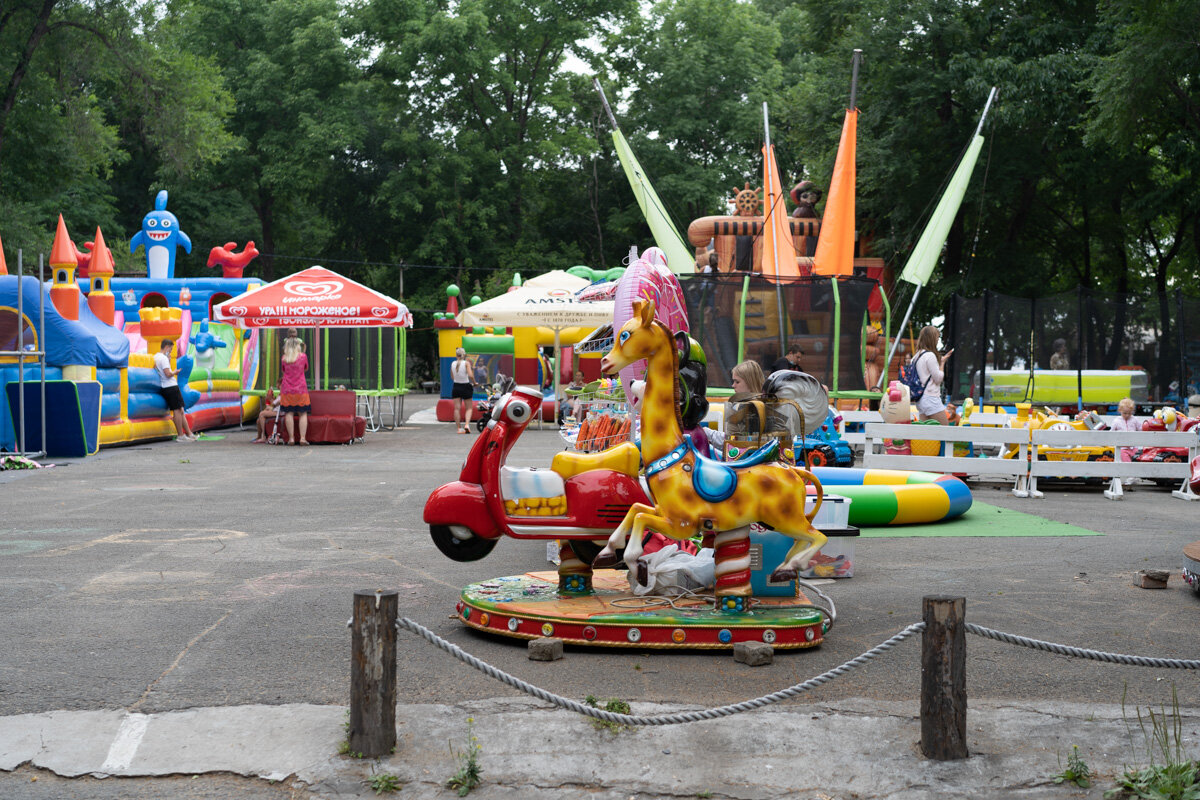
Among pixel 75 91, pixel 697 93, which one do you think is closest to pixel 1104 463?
pixel 75 91

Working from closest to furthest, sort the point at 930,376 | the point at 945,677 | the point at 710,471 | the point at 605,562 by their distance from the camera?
1. the point at 945,677
2. the point at 710,471
3. the point at 605,562
4. the point at 930,376

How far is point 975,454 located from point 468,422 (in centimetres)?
1110

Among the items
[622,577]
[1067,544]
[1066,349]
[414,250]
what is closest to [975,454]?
[1066,349]

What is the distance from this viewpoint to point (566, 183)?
48.6 m

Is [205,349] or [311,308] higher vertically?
A: [311,308]

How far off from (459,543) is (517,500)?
41 centimetres

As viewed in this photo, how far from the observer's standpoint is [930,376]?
14.6 m

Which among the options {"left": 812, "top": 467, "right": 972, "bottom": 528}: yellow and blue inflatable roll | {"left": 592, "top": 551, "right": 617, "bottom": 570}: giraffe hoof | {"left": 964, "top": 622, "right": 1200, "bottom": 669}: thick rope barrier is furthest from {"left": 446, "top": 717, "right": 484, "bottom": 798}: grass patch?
{"left": 812, "top": 467, "right": 972, "bottom": 528}: yellow and blue inflatable roll

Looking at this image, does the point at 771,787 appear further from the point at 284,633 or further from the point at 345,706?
the point at 284,633

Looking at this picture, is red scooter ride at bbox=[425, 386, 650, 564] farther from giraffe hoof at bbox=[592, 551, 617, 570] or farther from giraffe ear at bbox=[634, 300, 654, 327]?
giraffe ear at bbox=[634, 300, 654, 327]

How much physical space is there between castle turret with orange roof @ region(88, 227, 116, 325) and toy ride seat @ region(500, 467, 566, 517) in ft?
48.9

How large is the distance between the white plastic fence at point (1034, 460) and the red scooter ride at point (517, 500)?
7.99 m

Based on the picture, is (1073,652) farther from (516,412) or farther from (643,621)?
(516,412)

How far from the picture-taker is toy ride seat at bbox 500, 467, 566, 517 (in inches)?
251
